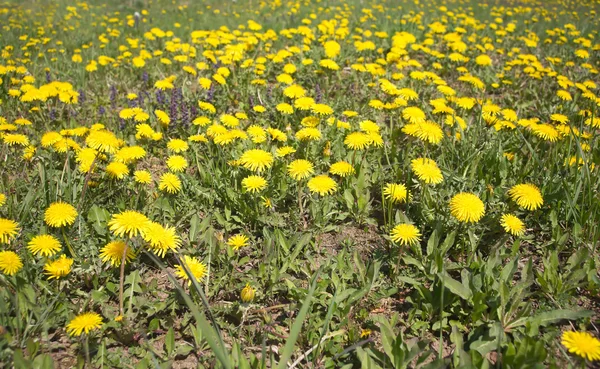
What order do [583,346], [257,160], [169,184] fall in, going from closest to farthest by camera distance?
[583,346]
[169,184]
[257,160]

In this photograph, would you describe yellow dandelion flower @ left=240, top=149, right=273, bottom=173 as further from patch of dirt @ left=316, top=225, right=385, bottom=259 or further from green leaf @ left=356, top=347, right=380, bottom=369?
green leaf @ left=356, top=347, right=380, bottom=369

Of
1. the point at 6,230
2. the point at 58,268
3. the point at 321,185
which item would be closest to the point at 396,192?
the point at 321,185

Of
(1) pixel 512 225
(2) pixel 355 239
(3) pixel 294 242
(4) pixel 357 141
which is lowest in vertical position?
(2) pixel 355 239

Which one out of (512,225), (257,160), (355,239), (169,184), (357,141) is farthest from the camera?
(357,141)

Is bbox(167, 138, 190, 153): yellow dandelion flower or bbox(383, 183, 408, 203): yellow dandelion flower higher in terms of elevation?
Answer: bbox(167, 138, 190, 153): yellow dandelion flower

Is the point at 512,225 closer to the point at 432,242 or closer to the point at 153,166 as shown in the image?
the point at 432,242

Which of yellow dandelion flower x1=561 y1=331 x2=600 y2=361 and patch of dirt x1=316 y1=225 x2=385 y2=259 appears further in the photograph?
patch of dirt x1=316 y1=225 x2=385 y2=259

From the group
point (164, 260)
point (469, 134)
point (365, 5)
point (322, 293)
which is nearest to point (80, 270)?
point (164, 260)

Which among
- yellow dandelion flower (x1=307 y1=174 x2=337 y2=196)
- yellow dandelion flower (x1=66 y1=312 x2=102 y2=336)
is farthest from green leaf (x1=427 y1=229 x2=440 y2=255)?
yellow dandelion flower (x1=66 y1=312 x2=102 y2=336)

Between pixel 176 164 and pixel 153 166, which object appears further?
pixel 153 166

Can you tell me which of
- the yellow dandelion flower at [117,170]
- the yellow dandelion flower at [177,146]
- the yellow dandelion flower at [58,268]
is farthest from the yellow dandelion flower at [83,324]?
the yellow dandelion flower at [177,146]

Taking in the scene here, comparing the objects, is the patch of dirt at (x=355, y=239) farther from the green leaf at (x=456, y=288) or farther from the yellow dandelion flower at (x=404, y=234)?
the green leaf at (x=456, y=288)

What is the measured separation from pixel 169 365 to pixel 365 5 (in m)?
10.9

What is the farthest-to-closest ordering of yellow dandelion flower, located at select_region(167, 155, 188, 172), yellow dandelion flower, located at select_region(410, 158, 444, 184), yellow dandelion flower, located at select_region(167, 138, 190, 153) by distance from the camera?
yellow dandelion flower, located at select_region(167, 138, 190, 153), yellow dandelion flower, located at select_region(167, 155, 188, 172), yellow dandelion flower, located at select_region(410, 158, 444, 184)
